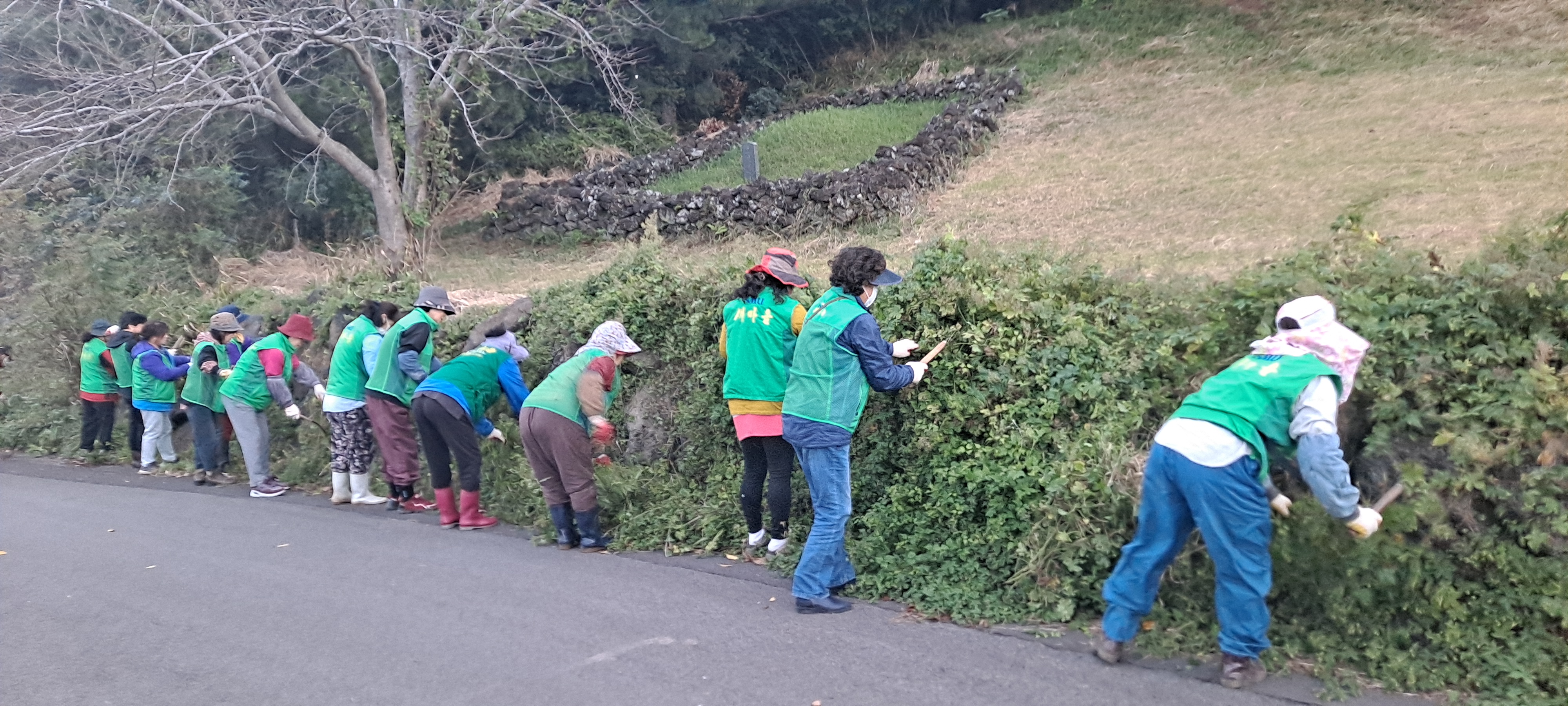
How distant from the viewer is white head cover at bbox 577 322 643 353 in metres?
7.02

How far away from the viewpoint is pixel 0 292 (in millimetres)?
14219

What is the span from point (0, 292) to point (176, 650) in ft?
38.1

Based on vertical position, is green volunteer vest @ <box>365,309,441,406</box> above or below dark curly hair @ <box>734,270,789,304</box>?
below

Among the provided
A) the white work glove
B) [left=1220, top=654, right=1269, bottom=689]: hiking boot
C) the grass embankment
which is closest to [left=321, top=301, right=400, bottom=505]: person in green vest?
[left=1220, top=654, right=1269, bottom=689]: hiking boot

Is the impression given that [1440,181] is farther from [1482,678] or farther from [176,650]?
[176,650]

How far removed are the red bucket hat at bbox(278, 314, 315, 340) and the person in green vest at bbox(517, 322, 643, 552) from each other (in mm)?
3989

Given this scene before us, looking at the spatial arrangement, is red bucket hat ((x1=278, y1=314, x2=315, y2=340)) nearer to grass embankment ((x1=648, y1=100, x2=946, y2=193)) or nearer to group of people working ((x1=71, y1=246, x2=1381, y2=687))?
group of people working ((x1=71, y1=246, x2=1381, y2=687))

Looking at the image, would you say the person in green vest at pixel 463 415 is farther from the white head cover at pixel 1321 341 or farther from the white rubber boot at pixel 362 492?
the white head cover at pixel 1321 341

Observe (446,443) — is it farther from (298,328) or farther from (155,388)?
A: (155,388)

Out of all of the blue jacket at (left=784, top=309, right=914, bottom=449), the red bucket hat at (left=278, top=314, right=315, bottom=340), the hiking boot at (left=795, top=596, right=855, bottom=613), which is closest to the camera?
the blue jacket at (left=784, top=309, right=914, bottom=449)

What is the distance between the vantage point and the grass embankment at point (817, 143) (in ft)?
60.3

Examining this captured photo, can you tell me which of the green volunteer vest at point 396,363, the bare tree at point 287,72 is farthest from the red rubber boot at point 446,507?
the bare tree at point 287,72

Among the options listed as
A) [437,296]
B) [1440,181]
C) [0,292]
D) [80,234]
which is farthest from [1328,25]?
[0,292]

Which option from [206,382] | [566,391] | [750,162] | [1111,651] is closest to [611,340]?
[566,391]
